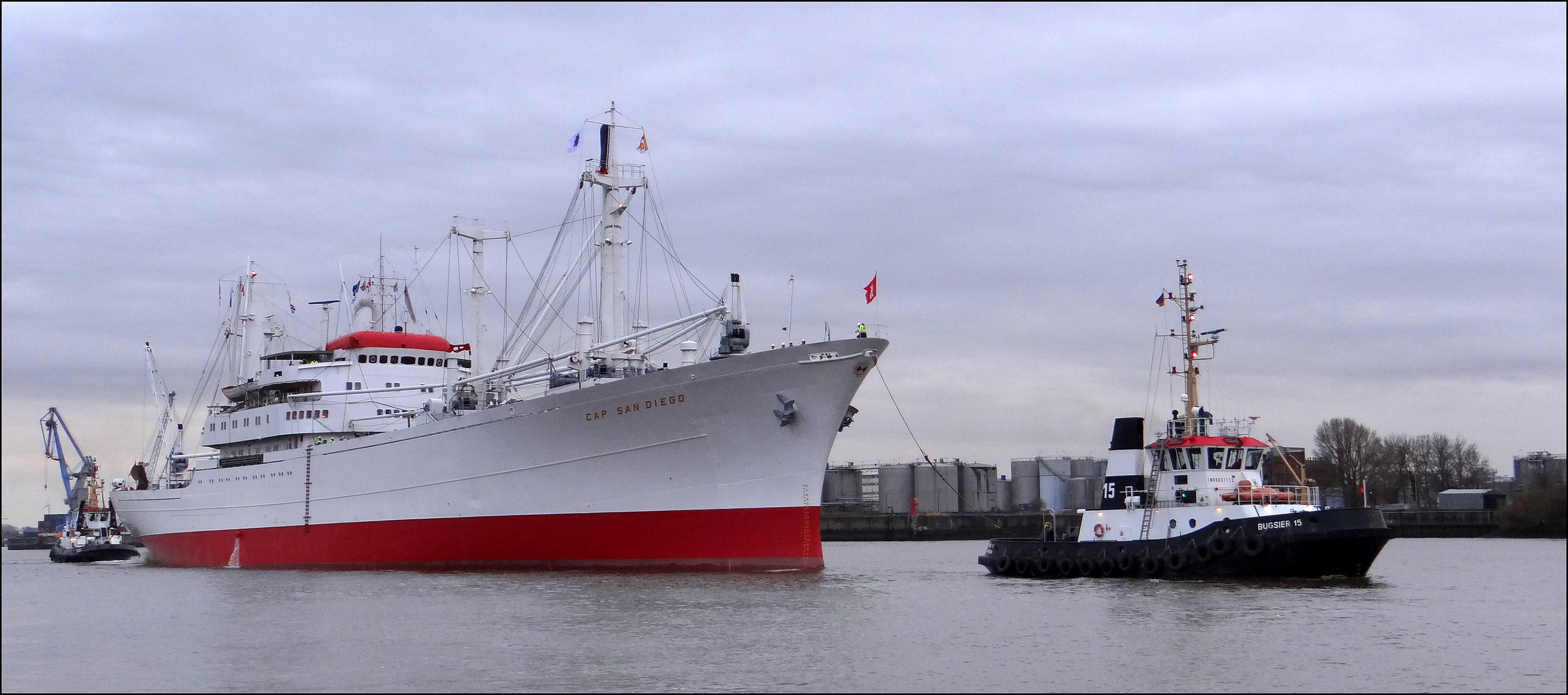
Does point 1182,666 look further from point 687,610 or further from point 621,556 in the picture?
point 621,556

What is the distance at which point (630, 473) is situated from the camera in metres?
29.3

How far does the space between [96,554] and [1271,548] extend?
49.6m

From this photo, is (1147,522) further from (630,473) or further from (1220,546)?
(630,473)

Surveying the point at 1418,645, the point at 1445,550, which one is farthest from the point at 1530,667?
the point at 1445,550

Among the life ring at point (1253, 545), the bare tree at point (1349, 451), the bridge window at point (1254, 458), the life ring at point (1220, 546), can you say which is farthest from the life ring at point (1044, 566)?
the bare tree at point (1349, 451)

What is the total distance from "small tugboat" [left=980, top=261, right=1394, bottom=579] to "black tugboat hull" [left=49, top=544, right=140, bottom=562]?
4224cm

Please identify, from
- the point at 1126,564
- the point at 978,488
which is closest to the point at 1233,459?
the point at 1126,564

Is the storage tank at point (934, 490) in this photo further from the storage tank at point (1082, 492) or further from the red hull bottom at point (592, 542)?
the red hull bottom at point (592, 542)

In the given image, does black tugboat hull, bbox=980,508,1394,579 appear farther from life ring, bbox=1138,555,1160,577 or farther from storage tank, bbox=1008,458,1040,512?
storage tank, bbox=1008,458,1040,512

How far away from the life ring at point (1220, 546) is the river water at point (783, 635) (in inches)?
24.3

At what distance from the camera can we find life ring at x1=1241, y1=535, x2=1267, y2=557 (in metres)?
25.8

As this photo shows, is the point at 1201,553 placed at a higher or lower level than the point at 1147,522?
lower

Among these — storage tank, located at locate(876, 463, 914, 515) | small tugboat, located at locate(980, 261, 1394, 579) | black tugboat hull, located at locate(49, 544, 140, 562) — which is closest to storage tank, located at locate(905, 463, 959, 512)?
storage tank, located at locate(876, 463, 914, 515)

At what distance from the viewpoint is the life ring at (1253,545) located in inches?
1014
